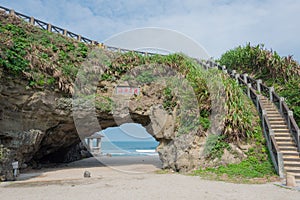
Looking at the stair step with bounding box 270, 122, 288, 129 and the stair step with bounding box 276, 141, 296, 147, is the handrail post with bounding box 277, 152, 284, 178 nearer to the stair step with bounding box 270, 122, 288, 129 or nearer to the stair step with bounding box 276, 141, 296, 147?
the stair step with bounding box 276, 141, 296, 147

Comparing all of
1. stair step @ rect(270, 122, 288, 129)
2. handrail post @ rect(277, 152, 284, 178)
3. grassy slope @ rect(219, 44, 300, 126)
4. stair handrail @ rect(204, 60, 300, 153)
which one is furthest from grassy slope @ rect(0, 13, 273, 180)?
grassy slope @ rect(219, 44, 300, 126)

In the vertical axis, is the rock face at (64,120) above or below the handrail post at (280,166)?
above

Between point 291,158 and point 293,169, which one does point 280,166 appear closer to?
point 293,169

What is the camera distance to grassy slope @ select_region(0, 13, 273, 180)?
1030 cm

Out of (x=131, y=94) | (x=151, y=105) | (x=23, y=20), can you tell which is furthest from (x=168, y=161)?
(x=23, y=20)

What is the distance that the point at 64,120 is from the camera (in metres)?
13.1

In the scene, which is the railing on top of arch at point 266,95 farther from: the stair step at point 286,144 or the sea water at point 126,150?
the sea water at point 126,150

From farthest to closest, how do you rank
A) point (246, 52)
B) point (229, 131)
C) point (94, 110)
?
1. point (246, 52)
2. point (94, 110)
3. point (229, 131)

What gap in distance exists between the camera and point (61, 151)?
18.1m

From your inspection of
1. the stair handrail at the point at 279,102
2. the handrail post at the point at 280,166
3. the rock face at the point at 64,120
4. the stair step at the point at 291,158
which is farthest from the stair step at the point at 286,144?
the rock face at the point at 64,120

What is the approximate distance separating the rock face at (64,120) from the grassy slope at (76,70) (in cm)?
53

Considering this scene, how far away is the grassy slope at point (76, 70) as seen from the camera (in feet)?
33.8

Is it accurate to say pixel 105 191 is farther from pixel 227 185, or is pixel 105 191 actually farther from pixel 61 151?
pixel 61 151

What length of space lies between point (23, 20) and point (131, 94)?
777 centimetres
